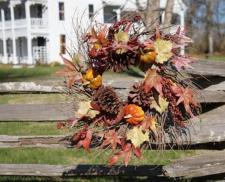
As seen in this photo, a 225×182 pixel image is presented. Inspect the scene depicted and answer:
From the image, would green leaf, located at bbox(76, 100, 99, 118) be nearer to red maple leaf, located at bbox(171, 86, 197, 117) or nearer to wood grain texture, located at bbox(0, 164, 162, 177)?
red maple leaf, located at bbox(171, 86, 197, 117)

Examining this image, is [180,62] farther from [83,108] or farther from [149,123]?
[83,108]

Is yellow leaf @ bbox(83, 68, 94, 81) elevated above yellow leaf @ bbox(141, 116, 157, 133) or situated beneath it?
elevated above

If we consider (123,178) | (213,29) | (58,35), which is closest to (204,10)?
(213,29)

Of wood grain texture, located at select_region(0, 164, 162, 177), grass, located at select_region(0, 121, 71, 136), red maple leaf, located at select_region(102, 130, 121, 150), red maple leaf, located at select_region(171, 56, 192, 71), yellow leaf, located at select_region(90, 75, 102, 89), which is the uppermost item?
red maple leaf, located at select_region(171, 56, 192, 71)

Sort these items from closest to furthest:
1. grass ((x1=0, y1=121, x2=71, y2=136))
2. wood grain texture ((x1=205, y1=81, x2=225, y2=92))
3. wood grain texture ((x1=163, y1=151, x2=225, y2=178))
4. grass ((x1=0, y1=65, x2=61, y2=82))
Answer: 1. wood grain texture ((x1=163, y1=151, x2=225, y2=178))
2. wood grain texture ((x1=205, y1=81, x2=225, y2=92))
3. grass ((x1=0, y1=121, x2=71, y2=136))
4. grass ((x1=0, y1=65, x2=61, y2=82))

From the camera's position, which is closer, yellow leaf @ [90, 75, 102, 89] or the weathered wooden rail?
yellow leaf @ [90, 75, 102, 89]

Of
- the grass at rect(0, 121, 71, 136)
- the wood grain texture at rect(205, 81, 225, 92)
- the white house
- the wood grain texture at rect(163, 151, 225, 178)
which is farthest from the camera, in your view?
the white house

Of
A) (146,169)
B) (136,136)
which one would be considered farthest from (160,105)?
(146,169)

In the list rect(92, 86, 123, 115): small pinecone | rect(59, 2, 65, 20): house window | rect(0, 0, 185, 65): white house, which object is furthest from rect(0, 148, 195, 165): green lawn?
rect(59, 2, 65, 20): house window

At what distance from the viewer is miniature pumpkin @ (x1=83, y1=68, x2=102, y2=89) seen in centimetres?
338

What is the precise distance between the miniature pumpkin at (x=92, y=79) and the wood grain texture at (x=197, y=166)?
73 centimetres

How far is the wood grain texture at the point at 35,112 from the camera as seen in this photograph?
471 cm

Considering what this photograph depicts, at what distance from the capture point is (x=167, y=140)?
363 cm

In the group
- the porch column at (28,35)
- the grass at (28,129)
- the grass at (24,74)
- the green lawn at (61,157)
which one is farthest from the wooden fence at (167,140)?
the porch column at (28,35)
